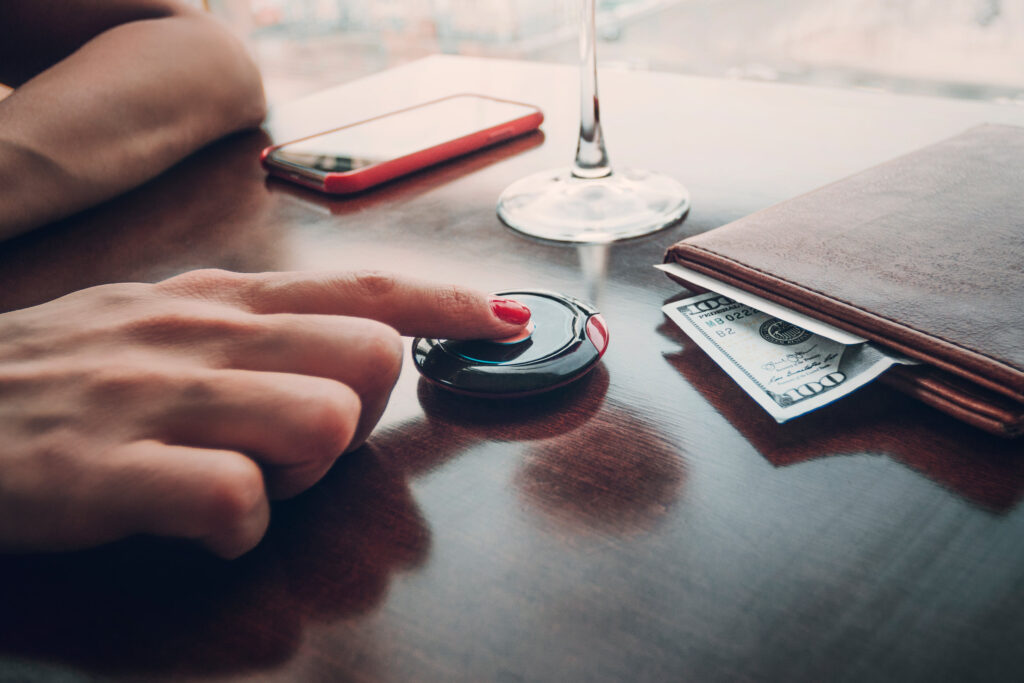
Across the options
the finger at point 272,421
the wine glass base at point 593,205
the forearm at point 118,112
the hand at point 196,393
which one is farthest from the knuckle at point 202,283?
the forearm at point 118,112

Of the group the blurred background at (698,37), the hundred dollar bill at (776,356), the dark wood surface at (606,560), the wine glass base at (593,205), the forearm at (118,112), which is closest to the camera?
the dark wood surface at (606,560)

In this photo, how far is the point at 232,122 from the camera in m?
1.03

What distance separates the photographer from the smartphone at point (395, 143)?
844 mm

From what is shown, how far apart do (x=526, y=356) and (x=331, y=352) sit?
13 cm

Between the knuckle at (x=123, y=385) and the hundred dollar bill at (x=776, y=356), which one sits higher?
the knuckle at (x=123, y=385)

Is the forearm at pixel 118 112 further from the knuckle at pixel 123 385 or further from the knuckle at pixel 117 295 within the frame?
the knuckle at pixel 123 385

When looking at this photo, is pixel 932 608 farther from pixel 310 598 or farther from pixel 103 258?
pixel 103 258

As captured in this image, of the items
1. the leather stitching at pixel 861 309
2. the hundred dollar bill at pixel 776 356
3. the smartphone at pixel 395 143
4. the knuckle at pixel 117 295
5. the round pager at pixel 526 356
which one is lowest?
the hundred dollar bill at pixel 776 356

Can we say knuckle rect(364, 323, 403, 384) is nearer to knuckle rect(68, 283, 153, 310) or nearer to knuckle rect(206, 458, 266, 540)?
knuckle rect(206, 458, 266, 540)

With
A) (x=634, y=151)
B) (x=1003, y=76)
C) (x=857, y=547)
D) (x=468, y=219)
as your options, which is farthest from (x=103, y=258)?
(x=1003, y=76)

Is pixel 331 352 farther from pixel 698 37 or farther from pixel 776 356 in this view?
pixel 698 37

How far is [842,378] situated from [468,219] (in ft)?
1.43

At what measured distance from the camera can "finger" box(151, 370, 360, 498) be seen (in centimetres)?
35

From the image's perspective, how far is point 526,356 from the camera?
459 millimetres
